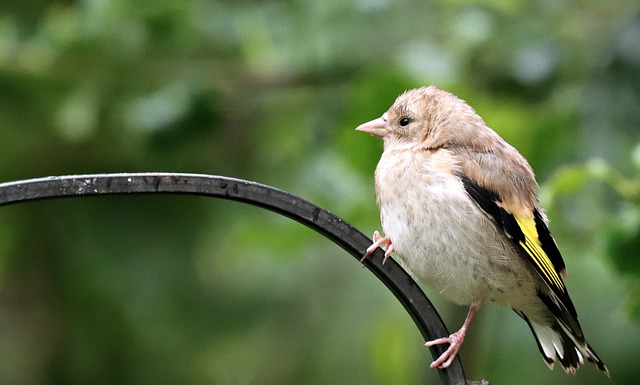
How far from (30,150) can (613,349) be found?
300 centimetres

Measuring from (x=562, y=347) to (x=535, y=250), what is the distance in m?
0.41

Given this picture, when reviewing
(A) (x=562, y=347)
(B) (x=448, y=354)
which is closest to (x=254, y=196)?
(B) (x=448, y=354)

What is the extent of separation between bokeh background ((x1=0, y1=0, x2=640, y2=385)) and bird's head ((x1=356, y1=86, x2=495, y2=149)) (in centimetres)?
47

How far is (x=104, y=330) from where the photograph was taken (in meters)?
5.28

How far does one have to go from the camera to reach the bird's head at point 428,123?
3555 mm

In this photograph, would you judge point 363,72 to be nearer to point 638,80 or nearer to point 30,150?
point 638,80

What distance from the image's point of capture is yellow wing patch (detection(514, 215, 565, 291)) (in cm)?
327

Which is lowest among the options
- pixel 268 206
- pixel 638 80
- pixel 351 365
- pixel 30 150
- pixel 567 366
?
pixel 268 206

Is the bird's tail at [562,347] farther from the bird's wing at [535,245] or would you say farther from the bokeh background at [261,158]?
the bokeh background at [261,158]

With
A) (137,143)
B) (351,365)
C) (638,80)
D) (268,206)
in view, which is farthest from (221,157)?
(268,206)

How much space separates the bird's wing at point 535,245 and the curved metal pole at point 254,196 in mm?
768

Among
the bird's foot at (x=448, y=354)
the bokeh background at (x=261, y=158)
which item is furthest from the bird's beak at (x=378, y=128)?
the bird's foot at (x=448, y=354)

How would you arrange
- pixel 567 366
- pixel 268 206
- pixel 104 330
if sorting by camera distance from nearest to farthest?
pixel 268 206 < pixel 567 366 < pixel 104 330

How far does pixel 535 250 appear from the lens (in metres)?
3.31
